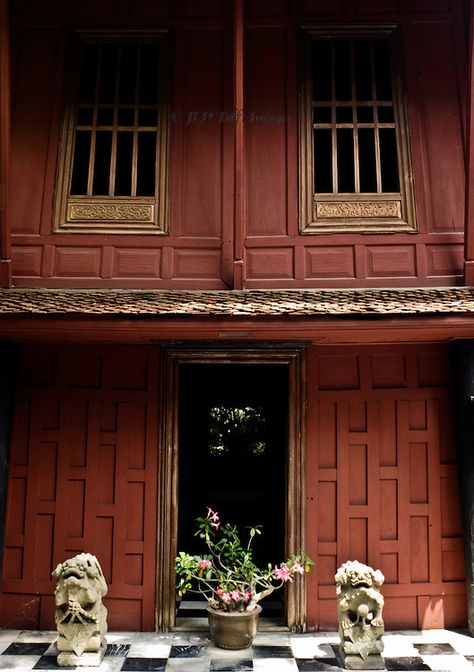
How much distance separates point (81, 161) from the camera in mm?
6969

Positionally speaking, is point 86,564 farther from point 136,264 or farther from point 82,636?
point 136,264

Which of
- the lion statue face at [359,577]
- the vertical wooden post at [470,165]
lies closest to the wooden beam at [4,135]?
the lion statue face at [359,577]

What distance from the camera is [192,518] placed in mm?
9062

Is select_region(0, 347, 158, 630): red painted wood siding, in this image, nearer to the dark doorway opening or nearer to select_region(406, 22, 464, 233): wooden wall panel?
the dark doorway opening

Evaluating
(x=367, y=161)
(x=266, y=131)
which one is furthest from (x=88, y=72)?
(x=367, y=161)

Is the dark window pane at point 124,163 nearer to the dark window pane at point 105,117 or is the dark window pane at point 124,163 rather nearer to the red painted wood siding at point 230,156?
the dark window pane at point 105,117

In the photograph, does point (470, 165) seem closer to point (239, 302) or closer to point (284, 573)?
point (239, 302)

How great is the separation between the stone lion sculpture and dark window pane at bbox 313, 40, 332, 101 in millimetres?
5682

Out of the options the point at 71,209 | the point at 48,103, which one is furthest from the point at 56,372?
the point at 48,103

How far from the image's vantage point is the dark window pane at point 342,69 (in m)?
7.07

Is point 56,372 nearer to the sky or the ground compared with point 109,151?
nearer to the ground

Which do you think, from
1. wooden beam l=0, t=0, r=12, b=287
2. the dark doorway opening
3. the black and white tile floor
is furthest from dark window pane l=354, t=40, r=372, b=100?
the black and white tile floor

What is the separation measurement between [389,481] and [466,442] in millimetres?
830

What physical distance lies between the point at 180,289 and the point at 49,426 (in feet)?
6.37
